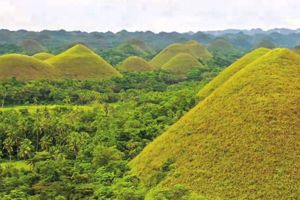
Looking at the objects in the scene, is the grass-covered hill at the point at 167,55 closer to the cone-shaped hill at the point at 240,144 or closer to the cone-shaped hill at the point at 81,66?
the cone-shaped hill at the point at 81,66

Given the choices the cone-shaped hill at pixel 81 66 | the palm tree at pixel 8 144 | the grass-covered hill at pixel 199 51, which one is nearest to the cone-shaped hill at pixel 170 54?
the grass-covered hill at pixel 199 51

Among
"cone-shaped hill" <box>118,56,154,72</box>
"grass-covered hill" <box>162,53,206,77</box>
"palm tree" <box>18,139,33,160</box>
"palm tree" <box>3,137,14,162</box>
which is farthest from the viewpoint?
"grass-covered hill" <box>162,53,206,77</box>

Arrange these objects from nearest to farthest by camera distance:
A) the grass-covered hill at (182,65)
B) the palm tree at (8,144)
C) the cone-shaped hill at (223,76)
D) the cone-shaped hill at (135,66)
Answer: the palm tree at (8,144) → the cone-shaped hill at (223,76) → the cone-shaped hill at (135,66) → the grass-covered hill at (182,65)

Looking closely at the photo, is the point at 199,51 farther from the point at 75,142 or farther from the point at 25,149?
the point at 25,149

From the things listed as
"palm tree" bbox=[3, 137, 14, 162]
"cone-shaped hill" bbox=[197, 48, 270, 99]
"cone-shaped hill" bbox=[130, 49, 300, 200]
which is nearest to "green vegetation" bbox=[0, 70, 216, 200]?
"palm tree" bbox=[3, 137, 14, 162]

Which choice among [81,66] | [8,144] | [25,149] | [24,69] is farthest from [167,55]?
[25,149]

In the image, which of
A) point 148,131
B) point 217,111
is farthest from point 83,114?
point 217,111

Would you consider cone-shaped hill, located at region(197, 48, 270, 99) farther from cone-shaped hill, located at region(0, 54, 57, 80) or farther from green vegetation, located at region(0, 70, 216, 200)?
cone-shaped hill, located at region(0, 54, 57, 80)
